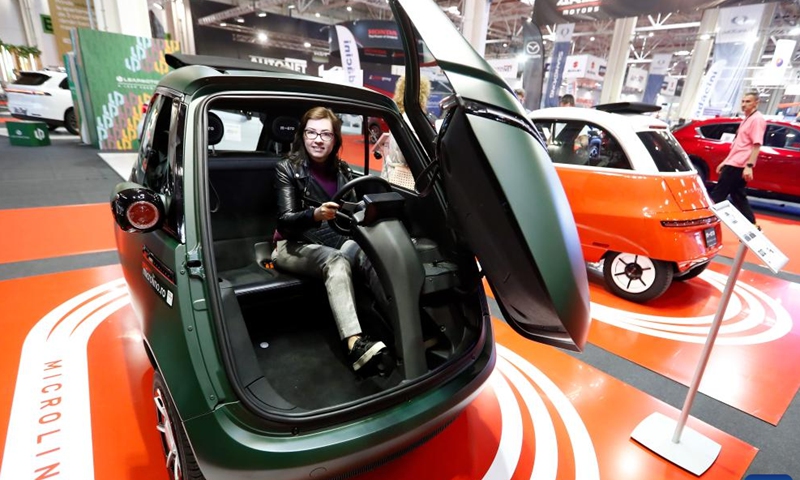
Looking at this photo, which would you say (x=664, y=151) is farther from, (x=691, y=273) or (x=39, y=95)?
(x=39, y=95)

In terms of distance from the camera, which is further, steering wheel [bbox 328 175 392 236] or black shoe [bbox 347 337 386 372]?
steering wheel [bbox 328 175 392 236]

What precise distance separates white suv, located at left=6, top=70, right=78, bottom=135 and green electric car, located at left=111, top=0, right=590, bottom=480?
435 inches

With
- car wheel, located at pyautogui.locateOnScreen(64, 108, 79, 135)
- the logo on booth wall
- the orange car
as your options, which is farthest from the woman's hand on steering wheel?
car wheel, located at pyautogui.locateOnScreen(64, 108, 79, 135)

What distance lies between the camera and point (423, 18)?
3.76 feet

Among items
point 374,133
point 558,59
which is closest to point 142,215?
point 374,133

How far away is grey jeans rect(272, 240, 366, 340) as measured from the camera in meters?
1.77

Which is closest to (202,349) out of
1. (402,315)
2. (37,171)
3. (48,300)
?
(402,315)

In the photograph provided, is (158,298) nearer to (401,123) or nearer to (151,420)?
(151,420)

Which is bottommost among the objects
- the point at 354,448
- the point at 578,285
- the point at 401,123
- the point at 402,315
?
the point at 354,448

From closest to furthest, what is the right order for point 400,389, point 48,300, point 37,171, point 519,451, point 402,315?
point 400,389
point 402,315
point 519,451
point 48,300
point 37,171

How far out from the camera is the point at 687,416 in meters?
1.82

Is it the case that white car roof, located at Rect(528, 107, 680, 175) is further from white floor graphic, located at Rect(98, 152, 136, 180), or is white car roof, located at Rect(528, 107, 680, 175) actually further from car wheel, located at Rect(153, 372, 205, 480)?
white floor graphic, located at Rect(98, 152, 136, 180)

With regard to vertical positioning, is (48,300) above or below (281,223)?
below

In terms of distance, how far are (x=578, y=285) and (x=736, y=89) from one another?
12972mm
